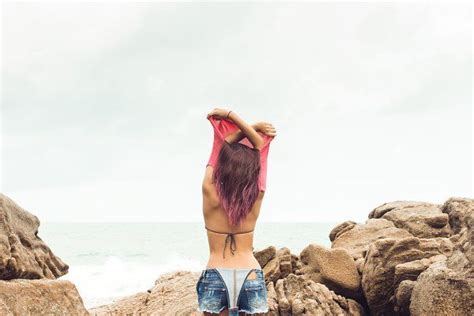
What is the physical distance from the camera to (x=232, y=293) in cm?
463

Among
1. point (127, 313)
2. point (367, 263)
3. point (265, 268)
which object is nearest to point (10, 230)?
point (127, 313)

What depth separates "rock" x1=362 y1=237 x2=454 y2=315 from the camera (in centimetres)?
730

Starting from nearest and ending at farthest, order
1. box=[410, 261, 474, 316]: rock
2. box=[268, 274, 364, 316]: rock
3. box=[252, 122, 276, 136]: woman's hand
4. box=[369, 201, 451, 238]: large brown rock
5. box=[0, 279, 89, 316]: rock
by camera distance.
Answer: box=[0, 279, 89, 316]: rock → box=[252, 122, 276, 136]: woman's hand → box=[410, 261, 474, 316]: rock → box=[268, 274, 364, 316]: rock → box=[369, 201, 451, 238]: large brown rock

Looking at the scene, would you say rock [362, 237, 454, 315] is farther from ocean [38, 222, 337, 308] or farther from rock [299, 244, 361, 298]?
ocean [38, 222, 337, 308]

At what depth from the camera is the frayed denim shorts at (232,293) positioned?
4.63 meters

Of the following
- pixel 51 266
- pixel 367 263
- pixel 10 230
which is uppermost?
pixel 10 230

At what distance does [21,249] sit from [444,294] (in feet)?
13.6

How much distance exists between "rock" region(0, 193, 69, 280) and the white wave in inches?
457

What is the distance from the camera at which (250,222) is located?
4.89m

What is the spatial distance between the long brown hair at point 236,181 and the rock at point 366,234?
4765mm

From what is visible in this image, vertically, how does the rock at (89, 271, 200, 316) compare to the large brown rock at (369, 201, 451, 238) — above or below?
below

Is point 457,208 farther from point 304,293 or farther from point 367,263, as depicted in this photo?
point 304,293

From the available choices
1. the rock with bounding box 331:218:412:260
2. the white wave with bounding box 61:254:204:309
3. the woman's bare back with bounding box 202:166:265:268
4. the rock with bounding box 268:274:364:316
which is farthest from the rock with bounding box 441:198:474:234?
the white wave with bounding box 61:254:204:309

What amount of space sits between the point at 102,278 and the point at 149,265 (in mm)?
9892
